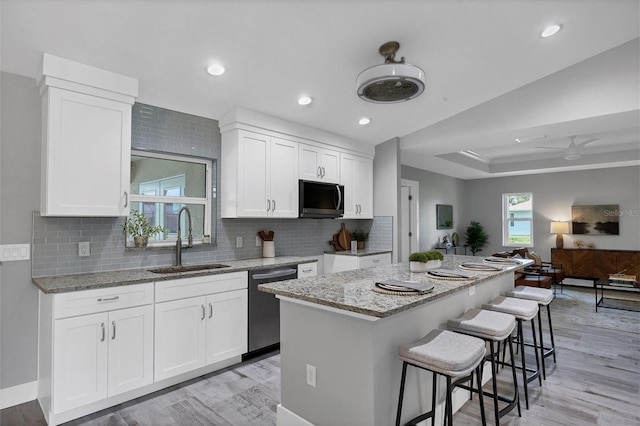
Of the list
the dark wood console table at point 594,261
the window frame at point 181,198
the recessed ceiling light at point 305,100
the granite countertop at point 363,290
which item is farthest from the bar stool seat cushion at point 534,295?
the dark wood console table at point 594,261

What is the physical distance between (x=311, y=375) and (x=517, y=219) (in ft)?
26.0

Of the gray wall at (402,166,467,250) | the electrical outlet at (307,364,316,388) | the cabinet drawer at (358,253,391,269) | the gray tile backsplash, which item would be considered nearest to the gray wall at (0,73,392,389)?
the gray tile backsplash

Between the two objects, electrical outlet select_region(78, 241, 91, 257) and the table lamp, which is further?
the table lamp

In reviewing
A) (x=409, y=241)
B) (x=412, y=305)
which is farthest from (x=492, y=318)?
(x=409, y=241)

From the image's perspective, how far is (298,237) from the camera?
453 centimetres

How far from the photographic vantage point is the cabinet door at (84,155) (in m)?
2.43

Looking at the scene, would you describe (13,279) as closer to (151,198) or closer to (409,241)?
(151,198)

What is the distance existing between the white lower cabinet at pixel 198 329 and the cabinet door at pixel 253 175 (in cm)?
76

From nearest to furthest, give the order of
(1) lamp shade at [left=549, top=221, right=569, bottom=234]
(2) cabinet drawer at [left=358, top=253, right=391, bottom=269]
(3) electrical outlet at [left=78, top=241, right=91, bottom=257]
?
(3) electrical outlet at [left=78, top=241, right=91, bottom=257], (2) cabinet drawer at [left=358, top=253, right=391, bottom=269], (1) lamp shade at [left=549, top=221, right=569, bottom=234]

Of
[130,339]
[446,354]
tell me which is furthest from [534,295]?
[130,339]

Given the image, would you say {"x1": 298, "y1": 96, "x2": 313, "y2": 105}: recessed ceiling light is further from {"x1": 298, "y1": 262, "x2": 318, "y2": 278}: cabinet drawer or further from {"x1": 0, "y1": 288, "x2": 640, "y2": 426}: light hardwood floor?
{"x1": 0, "y1": 288, "x2": 640, "y2": 426}: light hardwood floor

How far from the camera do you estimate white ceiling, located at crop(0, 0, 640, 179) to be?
2.29 meters

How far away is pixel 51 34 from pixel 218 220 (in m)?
2.01

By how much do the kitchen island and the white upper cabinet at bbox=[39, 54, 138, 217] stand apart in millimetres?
1541
